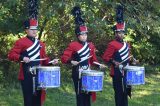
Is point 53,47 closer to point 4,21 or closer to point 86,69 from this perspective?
point 4,21

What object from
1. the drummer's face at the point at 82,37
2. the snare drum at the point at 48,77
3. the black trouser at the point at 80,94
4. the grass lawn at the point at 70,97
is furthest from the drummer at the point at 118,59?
the grass lawn at the point at 70,97

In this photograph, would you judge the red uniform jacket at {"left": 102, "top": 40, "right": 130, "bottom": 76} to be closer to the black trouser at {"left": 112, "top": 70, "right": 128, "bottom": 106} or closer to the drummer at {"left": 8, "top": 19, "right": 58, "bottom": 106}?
the black trouser at {"left": 112, "top": 70, "right": 128, "bottom": 106}

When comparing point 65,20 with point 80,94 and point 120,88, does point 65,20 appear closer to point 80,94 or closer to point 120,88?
point 120,88

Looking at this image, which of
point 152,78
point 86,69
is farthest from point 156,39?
point 86,69

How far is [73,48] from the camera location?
9000mm

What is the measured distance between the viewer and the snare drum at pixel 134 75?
30.8 ft

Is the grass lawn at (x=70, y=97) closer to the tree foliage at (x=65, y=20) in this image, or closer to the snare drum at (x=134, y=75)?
the tree foliage at (x=65, y=20)

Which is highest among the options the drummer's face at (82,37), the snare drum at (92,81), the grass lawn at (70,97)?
the drummer's face at (82,37)

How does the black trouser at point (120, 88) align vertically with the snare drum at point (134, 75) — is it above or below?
below

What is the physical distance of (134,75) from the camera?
9.41 metres

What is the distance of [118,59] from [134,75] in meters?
0.49

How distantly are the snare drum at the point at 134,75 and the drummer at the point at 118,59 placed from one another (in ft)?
0.47

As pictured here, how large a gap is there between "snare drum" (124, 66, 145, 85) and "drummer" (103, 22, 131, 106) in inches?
5.6

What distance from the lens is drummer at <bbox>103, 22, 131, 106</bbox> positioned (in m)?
9.60
